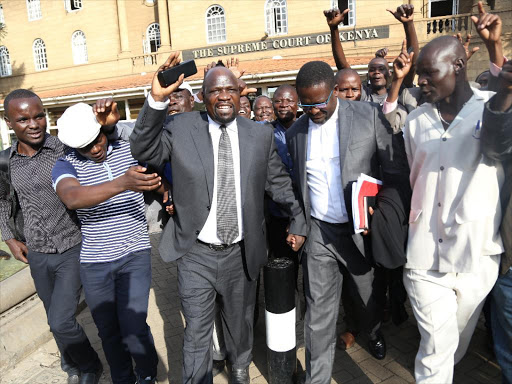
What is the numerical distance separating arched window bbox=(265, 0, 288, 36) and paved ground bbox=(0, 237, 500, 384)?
1676 cm

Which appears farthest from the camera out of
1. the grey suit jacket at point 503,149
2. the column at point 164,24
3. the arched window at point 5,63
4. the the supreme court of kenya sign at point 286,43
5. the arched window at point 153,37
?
the arched window at point 5,63

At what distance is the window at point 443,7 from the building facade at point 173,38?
0.04 meters

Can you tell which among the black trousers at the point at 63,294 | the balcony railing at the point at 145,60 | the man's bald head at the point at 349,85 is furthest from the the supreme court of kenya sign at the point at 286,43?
the black trousers at the point at 63,294

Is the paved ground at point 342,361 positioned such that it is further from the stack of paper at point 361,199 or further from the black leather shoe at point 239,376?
the stack of paper at point 361,199

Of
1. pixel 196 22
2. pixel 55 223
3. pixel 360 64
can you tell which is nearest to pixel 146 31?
pixel 196 22

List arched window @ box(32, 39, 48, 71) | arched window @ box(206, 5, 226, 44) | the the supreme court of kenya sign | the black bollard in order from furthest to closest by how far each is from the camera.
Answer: arched window @ box(32, 39, 48, 71) < arched window @ box(206, 5, 226, 44) < the the supreme court of kenya sign < the black bollard

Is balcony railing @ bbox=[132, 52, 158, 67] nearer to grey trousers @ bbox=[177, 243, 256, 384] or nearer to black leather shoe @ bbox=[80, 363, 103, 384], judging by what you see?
black leather shoe @ bbox=[80, 363, 103, 384]

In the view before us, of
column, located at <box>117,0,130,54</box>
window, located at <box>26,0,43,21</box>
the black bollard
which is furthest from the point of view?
window, located at <box>26,0,43,21</box>

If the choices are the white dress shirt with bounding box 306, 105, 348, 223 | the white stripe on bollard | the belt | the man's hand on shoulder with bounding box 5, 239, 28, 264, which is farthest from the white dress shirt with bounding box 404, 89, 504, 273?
the man's hand on shoulder with bounding box 5, 239, 28, 264

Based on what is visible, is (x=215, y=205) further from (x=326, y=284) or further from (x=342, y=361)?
(x=342, y=361)

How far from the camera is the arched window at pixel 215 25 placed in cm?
1980

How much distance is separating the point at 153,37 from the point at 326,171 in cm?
2248

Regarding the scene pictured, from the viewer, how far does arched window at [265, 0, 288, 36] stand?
61.4 ft

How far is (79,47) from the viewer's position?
23844 millimetres
